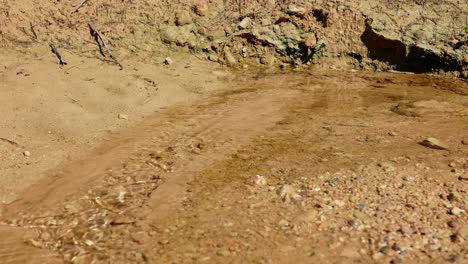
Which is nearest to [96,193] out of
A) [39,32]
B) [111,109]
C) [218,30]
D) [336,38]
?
[111,109]

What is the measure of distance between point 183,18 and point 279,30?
1.34 metres

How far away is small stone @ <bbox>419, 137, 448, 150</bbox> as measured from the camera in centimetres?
446

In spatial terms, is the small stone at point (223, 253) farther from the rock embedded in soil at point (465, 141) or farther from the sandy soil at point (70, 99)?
the rock embedded in soil at point (465, 141)

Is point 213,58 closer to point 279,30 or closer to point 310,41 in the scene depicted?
point 279,30

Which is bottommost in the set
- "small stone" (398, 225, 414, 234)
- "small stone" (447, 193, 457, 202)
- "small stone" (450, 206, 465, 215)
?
"small stone" (398, 225, 414, 234)

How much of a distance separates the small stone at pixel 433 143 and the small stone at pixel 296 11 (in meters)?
3.26

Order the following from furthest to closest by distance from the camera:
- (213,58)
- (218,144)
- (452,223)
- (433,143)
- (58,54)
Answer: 1. (213,58)
2. (58,54)
3. (218,144)
4. (433,143)
5. (452,223)

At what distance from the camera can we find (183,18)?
7168 mm

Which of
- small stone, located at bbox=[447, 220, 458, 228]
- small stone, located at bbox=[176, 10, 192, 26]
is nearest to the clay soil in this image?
small stone, located at bbox=[447, 220, 458, 228]

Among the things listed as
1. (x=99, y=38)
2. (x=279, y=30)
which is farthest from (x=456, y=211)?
(x=99, y=38)

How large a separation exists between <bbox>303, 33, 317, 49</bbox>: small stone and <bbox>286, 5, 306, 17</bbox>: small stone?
326mm

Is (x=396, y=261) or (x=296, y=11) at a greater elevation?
(x=296, y=11)

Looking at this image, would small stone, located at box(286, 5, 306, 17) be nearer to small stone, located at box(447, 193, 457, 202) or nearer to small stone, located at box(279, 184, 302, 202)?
small stone, located at box(279, 184, 302, 202)

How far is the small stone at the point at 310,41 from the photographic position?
7160 mm
